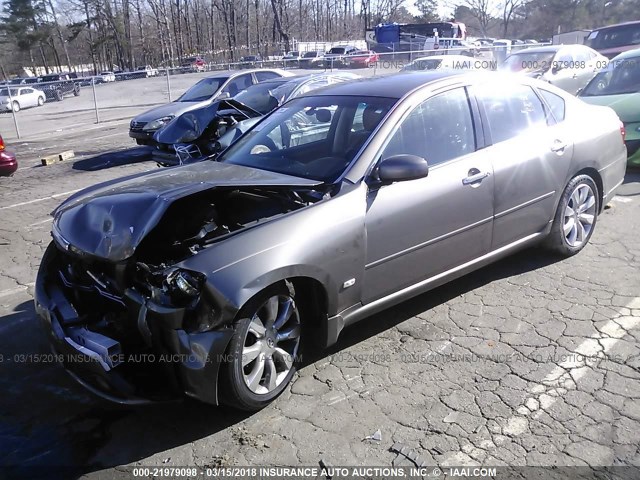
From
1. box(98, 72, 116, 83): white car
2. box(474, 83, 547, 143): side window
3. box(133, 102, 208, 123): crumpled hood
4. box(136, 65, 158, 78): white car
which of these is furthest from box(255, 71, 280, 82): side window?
box(98, 72, 116, 83): white car

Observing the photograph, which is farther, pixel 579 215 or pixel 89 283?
pixel 579 215

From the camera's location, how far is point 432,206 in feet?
12.3

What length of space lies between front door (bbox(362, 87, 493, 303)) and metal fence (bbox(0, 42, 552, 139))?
1509 cm

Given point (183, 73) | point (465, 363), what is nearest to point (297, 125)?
point (465, 363)

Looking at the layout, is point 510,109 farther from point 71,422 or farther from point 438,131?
point 71,422

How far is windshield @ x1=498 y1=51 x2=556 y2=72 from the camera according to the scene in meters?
14.1

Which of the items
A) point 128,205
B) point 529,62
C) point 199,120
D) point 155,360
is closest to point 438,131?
point 128,205

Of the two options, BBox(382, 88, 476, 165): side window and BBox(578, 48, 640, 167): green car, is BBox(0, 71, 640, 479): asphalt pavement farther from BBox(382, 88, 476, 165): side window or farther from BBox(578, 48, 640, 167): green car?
BBox(578, 48, 640, 167): green car

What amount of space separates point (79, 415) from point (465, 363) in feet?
7.74

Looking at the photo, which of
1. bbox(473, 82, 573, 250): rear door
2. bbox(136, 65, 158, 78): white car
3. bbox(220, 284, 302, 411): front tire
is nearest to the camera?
bbox(220, 284, 302, 411): front tire

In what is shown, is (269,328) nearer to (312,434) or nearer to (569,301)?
(312,434)

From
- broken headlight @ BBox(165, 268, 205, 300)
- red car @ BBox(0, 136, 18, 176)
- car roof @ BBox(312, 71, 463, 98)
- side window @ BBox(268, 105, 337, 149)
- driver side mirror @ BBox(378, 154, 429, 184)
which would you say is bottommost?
red car @ BBox(0, 136, 18, 176)

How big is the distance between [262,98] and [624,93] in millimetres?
5811

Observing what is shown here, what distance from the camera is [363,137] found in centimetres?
378
